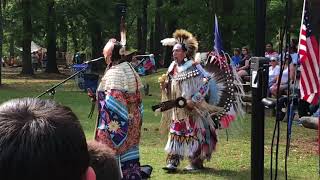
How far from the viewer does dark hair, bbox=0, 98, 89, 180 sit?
1.02 m

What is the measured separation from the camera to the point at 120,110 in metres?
5.40

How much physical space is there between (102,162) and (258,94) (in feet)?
5.41

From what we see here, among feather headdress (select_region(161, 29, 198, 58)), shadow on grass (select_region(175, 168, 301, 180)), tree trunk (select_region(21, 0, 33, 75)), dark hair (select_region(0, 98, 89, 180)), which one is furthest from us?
tree trunk (select_region(21, 0, 33, 75))

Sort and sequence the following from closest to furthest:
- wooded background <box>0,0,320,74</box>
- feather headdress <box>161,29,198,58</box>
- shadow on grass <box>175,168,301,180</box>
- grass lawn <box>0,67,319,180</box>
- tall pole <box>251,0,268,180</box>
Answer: tall pole <box>251,0,268,180</box> → shadow on grass <box>175,168,301,180</box> → grass lawn <box>0,67,319,180</box> → feather headdress <box>161,29,198,58</box> → wooded background <box>0,0,320,74</box>

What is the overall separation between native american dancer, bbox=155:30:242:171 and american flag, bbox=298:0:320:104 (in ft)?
8.86

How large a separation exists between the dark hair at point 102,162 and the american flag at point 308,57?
6.59ft

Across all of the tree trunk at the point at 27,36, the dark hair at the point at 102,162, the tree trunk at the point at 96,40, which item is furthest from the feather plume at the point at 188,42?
the tree trunk at the point at 96,40

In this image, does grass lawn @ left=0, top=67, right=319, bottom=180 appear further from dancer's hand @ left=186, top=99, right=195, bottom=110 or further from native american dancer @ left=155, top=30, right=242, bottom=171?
dancer's hand @ left=186, top=99, right=195, bottom=110

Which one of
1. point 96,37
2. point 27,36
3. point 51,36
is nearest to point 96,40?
point 96,37

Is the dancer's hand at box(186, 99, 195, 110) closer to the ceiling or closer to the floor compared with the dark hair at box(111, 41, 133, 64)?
closer to the floor

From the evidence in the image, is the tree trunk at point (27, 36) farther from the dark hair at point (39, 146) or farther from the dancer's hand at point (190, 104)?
the dark hair at point (39, 146)

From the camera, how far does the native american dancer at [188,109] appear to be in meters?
6.61

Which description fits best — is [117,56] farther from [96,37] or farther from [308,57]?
[96,37]

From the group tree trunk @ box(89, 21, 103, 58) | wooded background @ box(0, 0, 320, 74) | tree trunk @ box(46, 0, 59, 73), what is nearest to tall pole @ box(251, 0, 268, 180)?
wooded background @ box(0, 0, 320, 74)
